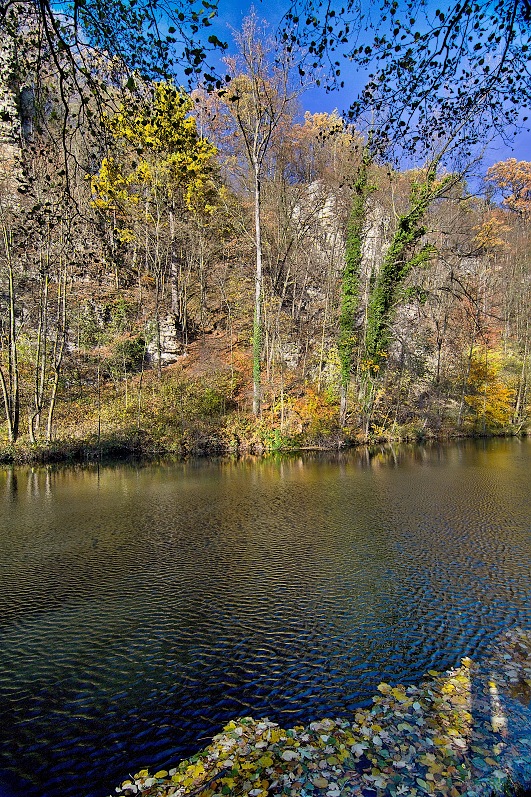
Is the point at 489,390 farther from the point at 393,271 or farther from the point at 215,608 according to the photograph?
the point at 215,608

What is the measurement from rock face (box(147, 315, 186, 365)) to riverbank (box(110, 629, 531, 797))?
2405 cm

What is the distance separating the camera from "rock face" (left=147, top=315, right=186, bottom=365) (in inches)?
1088

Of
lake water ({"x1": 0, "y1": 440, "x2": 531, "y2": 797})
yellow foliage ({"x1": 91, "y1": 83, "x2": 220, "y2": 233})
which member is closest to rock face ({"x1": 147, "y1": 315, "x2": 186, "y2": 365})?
yellow foliage ({"x1": 91, "y1": 83, "x2": 220, "y2": 233})

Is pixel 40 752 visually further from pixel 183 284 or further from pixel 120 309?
pixel 183 284

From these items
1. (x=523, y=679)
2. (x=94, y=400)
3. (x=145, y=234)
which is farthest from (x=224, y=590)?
(x=145, y=234)

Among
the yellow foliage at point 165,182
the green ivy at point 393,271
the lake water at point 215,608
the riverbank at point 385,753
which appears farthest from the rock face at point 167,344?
the riverbank at point 385,753

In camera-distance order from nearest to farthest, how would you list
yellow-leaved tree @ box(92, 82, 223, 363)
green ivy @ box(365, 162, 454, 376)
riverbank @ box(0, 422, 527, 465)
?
1. riverbank @ box(0, 422, 527, 465)
2. green ivy @ box(365, 162, 454, 376)
3. yellow-leaved tree @ box(92, 82, 223, 363)

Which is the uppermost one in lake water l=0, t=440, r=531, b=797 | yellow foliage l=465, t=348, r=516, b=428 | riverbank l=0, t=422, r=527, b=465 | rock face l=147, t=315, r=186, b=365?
rock face l=147, t=315, r=186, b=365

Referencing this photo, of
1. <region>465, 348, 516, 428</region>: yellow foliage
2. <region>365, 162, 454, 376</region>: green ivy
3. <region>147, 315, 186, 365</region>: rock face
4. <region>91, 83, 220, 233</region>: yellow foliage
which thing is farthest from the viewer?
<region>465, 348, 516, 428</region>: yellow foliage

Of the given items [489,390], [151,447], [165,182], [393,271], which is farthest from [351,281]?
[151,447]

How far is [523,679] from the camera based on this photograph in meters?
4.78

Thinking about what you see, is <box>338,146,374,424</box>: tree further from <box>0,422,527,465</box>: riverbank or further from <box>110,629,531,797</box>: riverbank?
<box>110,629,531,797</box>: riverbank

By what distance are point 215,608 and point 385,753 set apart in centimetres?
350

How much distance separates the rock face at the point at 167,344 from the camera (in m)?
27.6
